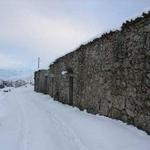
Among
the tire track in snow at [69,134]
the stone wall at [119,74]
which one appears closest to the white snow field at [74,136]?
the tire track in snow at [69,134]

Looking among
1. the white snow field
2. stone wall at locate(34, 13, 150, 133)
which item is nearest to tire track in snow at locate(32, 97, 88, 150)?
the white snow field

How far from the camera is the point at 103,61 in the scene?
9289 millimetres

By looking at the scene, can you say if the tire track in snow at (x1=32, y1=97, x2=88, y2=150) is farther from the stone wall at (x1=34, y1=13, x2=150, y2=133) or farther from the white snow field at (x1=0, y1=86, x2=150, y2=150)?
the stone wall at (x1=34, y1=13, x2=150, y2=133)

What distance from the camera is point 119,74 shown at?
26.2 feet

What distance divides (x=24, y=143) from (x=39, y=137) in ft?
2.18

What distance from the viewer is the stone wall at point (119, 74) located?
6564 millimetres

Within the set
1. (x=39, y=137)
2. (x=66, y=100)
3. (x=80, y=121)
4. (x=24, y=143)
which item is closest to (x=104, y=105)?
(x=80, y=121)

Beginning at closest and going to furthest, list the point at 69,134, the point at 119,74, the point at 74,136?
the point at 74,136 → the point at 69,134 → the point at 119,74

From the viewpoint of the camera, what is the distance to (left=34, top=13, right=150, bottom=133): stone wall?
656 centimetres

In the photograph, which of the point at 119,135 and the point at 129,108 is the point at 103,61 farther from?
the point at 119,135

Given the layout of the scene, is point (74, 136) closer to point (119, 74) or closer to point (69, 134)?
point (69, 134)

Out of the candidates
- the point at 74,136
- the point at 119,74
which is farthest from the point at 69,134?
the point at 119,74

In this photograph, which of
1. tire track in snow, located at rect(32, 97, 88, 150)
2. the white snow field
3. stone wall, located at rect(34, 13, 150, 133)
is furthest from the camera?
stone wall, located at rect(34, 13, 150, 133)

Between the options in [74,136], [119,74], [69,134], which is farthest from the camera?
[119,74]
